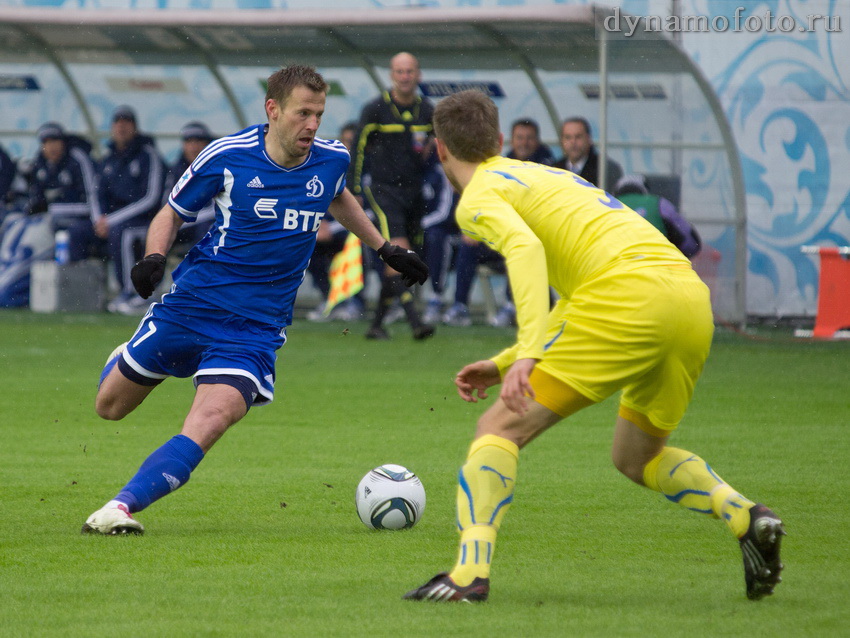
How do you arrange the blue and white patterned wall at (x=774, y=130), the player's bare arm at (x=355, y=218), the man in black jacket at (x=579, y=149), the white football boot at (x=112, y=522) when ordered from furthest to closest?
1. the blue and white patterned wall at (x=774, y=130)
2. the man in black jacket at (x=579, y=149)
3. the player's bare arm at (x=355, y=218)
4. the white football boot at (x=112, y=522)

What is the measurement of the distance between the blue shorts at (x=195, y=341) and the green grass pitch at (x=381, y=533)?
0.59m

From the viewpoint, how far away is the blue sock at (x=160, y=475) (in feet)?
16.8

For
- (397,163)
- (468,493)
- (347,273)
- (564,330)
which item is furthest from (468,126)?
(347,273)

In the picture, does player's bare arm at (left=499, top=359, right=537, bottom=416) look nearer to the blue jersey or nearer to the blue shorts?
the blue shorts

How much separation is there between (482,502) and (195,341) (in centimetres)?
186

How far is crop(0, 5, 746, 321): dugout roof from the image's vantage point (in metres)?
13.9

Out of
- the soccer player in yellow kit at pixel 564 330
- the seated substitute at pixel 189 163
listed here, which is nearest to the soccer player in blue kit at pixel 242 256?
the soccer player in yellow kit at pixel 564 330

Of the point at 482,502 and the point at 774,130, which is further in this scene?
the point at 774,130

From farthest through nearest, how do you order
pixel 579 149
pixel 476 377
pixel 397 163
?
pixel 579 149
pixel 397 163
pixel 476 377

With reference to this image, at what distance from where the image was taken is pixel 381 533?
5301 mm

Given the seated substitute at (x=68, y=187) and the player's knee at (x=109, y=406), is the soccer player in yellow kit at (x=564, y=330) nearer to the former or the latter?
the player's knee at (x=109, y=406)

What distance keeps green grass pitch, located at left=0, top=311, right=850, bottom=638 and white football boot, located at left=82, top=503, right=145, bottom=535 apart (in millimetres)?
56

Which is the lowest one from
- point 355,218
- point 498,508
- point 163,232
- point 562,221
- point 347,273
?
point 347,273

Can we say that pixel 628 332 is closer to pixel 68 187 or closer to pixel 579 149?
pixel 579 149
